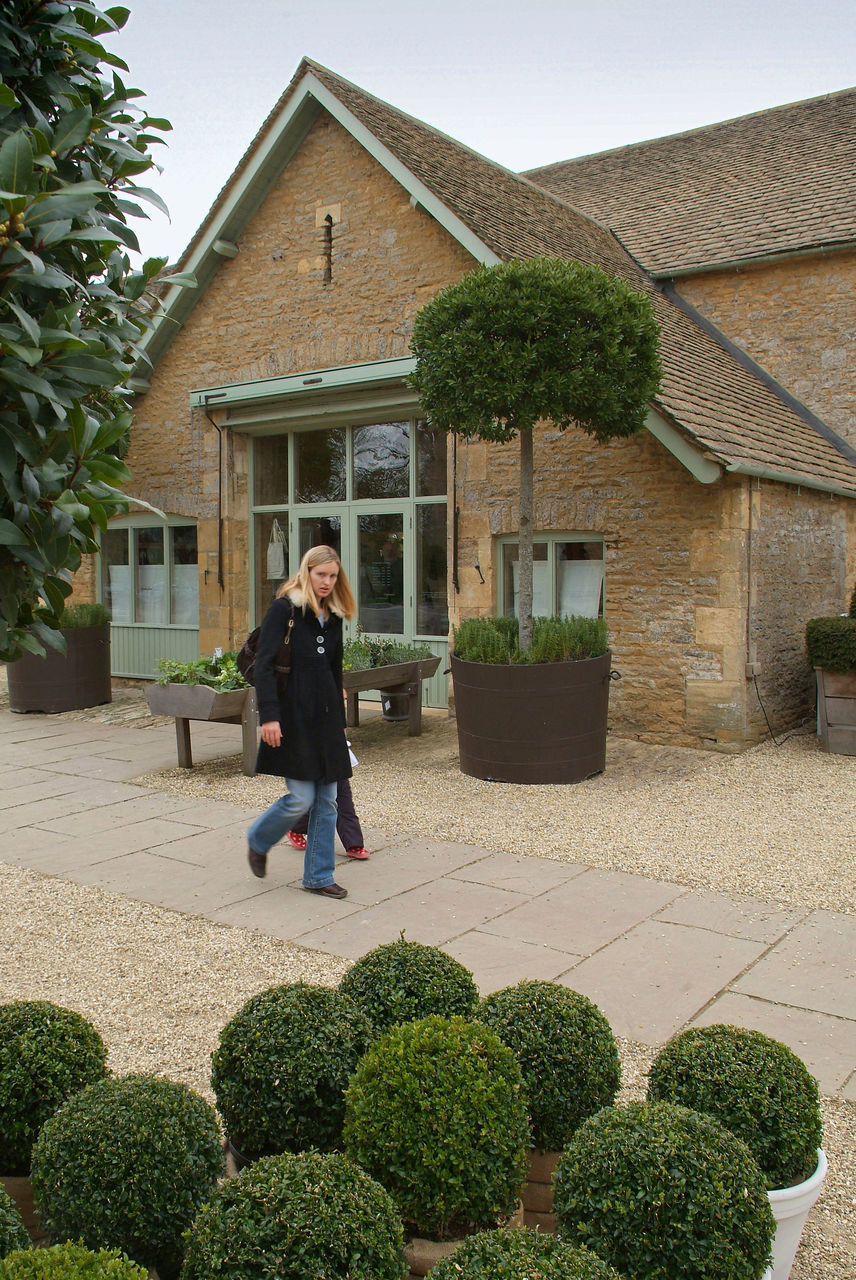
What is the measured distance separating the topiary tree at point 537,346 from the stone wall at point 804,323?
5184 mm

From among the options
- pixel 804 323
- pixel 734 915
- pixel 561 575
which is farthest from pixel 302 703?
pixel 804 323

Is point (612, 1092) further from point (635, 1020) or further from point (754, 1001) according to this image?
point (754, 1001)

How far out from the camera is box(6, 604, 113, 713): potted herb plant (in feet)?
39.9

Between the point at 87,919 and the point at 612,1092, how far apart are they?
11.1 ft

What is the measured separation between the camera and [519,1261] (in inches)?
73.7

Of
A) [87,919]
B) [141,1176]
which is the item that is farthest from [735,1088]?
[87,919]

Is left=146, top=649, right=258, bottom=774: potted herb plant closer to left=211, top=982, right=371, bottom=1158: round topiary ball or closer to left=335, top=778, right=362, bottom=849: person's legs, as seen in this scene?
left=335, top=778, right=362, bottom=849: person's legs

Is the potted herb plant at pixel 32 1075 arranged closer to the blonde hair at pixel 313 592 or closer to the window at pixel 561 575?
the blonde hair at pixel 313 592

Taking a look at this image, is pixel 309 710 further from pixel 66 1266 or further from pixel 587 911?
pixel 66 1266

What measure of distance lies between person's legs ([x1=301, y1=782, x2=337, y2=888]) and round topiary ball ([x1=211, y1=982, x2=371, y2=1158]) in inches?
109

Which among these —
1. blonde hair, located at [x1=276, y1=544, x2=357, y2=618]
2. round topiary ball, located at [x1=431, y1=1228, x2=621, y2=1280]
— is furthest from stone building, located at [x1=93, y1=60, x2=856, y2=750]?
round topiary ball, located at [x1=431, y1=1228, x2=621, y2=1280]

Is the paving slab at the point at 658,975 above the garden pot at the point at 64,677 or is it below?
below

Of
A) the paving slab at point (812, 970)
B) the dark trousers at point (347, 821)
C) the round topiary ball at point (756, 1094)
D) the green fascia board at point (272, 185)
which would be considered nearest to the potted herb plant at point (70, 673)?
the green fascia board at point (272, 185)

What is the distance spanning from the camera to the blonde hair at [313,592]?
5.37 m
